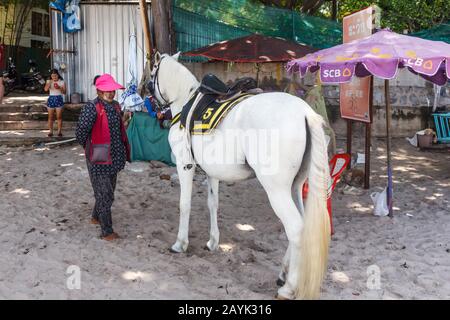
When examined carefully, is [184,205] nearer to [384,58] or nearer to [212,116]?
[212,116]

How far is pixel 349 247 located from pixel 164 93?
2.51 meters

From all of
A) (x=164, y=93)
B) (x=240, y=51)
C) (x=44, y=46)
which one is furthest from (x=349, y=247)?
(x=44, y=46)

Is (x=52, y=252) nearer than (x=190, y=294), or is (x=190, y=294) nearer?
(x=190, y=294)

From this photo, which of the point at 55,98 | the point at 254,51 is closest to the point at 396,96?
the point at 254,51

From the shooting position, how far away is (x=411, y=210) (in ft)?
20.2

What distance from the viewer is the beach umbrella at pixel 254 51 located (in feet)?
27.6

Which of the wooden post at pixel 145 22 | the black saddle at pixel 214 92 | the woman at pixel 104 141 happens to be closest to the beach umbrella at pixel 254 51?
the wooden post at pixel 145 22

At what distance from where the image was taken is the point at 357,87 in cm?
706

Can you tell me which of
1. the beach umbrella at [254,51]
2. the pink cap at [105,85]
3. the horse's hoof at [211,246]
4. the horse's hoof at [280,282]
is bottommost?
the horse's hoof at [280,282]

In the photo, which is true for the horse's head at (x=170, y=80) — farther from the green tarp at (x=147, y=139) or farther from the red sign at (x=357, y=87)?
the green tarp at (x=147, y=139)

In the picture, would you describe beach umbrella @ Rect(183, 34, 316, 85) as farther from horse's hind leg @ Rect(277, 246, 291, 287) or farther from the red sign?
horse's hind leg @ Rect(277, 246, 291, 287)

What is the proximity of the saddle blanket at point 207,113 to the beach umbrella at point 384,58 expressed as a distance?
1470 millimetres

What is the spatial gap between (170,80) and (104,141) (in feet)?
3.05

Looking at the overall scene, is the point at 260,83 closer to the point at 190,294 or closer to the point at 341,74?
the point at 341,74
